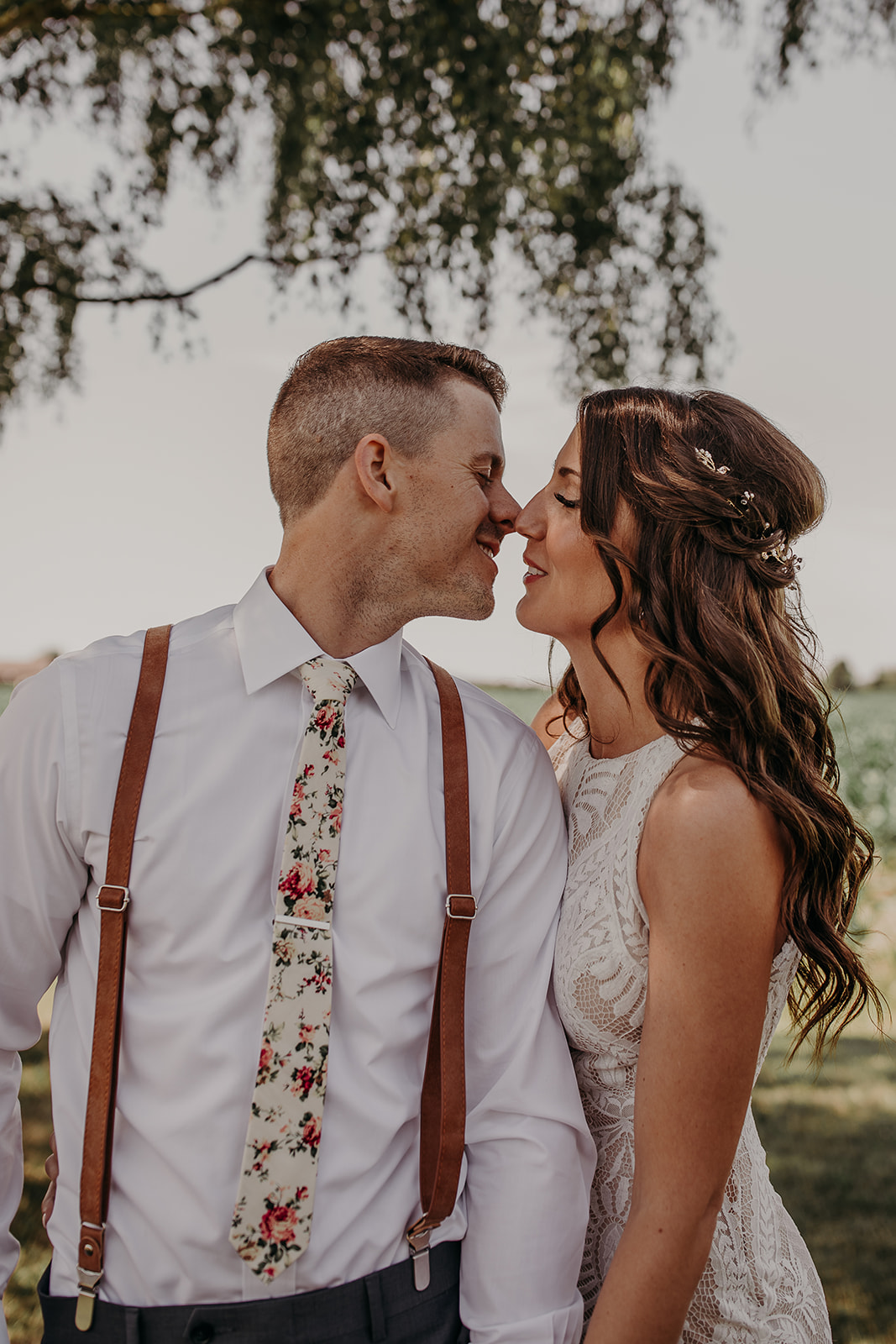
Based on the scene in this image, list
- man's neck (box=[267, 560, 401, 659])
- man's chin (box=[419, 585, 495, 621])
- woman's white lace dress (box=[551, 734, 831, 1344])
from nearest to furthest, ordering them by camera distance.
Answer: woman's white lace dress (box=[551, 734, 831, 1344]) → man's neck (box=[267, 560, 401, 659]) → man's chin (box=[419, 585, 495, 621])

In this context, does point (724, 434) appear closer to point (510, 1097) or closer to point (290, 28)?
point (510, 1097)

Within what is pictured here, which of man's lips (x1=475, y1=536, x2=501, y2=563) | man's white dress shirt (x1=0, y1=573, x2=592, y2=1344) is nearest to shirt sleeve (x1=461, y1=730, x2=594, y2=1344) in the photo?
man's white dress shirt (x1=0, y1=573, x2=592, y2=1344)

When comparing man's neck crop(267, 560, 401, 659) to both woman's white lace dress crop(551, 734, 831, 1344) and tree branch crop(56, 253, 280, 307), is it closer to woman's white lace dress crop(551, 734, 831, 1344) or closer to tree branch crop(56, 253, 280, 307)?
woman's white lace dress crop(551, 734, 831, 1344)

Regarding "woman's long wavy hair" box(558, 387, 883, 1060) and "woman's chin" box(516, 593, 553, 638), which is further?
"woman's chin" box(516, 593, 553, 638)

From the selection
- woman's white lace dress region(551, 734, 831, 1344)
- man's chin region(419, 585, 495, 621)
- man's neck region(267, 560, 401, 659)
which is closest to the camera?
woman's white lace dress region(551, 734, 831, 1344)

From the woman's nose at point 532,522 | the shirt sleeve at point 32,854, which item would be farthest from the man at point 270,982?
the woman's nose at point 532,522

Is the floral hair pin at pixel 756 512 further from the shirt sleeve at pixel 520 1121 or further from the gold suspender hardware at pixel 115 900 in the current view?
the gold suspender hardware at pixel 115 900

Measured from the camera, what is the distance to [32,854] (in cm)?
189

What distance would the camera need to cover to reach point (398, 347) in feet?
7.91

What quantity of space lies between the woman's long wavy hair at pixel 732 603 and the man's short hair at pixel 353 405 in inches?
13.9

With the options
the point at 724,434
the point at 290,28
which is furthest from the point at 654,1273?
the point at 290,28

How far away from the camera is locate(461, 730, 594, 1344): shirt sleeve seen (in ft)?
6.40

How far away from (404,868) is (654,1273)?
0.83 m

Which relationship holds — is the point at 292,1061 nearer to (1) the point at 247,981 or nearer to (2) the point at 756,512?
(1) the point at 247,981
